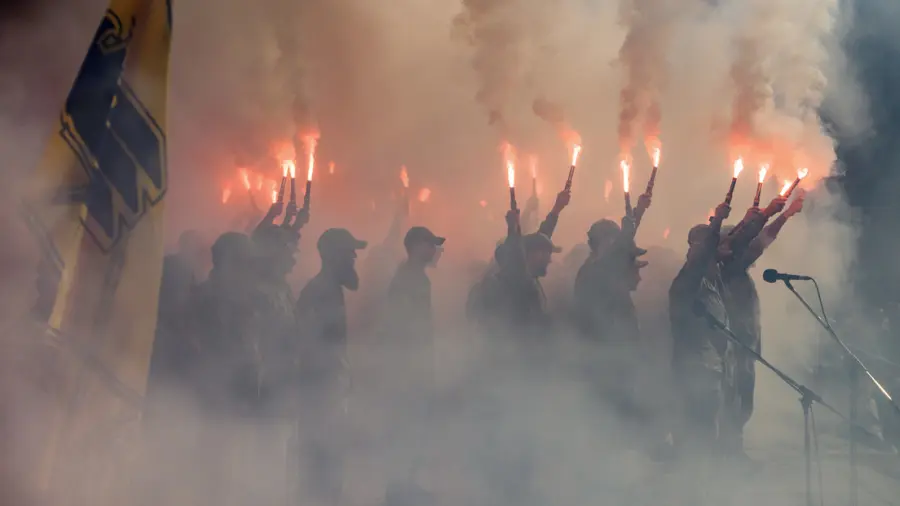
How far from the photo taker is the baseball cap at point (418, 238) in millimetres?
4059

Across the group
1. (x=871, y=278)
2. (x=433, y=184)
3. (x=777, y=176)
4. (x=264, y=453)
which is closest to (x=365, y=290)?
(x=433, y=184)

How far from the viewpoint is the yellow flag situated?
317 cm

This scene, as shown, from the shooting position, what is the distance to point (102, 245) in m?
3.17

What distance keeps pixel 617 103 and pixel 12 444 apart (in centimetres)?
355

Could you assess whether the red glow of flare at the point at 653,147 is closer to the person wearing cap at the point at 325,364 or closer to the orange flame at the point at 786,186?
A: the orange flame at the point at 786,186

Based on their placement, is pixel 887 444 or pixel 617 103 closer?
pixel 887 444

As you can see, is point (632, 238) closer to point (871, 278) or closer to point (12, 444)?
point (871, 278)

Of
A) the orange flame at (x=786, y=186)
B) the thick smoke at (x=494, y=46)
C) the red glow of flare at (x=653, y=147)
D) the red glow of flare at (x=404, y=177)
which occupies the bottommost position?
the red glow of flare at (x=404, y=177)

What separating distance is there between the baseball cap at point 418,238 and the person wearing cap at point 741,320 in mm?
1646

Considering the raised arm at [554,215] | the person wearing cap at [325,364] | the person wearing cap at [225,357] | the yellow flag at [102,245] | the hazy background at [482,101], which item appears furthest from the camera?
the raised arm at [554,215]

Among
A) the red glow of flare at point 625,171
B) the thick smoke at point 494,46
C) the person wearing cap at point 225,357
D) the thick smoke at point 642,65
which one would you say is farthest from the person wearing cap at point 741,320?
the person wearing cap at point 225,357

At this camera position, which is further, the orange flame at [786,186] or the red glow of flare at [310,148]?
the orange flame at [786,186]

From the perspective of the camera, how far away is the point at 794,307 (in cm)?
481

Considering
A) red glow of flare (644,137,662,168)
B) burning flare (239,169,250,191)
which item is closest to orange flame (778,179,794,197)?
red glow of flare (644,137,662,168)
